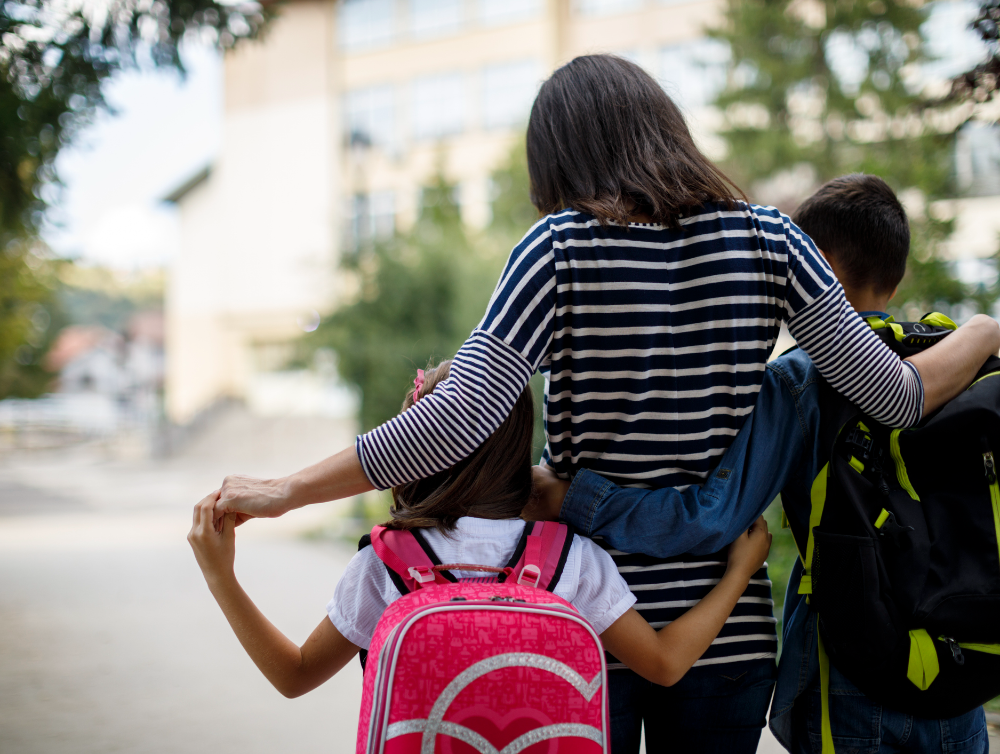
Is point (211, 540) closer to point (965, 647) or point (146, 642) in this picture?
point (965, 647)

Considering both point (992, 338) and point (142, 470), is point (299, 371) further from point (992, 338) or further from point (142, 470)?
point (142, 470)

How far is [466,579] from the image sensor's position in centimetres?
139

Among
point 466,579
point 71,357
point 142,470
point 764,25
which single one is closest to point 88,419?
point 142,470

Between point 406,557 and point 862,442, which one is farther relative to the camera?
point 862,442

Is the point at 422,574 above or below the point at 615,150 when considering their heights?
below

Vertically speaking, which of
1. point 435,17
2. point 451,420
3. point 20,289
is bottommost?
point 451,420

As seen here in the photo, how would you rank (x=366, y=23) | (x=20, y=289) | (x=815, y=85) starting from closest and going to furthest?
(x=20, y=289), (x=815, y=85), (x=366, y=23)

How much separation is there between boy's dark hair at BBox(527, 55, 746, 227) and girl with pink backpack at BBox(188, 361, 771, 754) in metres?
0.38

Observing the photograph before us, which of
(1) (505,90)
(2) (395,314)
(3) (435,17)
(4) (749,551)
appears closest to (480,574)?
(4) (749,551)

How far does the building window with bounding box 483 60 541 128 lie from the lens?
87.6ft

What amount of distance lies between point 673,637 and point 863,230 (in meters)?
0.93

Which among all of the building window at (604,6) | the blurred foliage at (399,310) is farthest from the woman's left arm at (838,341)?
the building window at (604,6)

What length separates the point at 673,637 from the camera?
1453 mm

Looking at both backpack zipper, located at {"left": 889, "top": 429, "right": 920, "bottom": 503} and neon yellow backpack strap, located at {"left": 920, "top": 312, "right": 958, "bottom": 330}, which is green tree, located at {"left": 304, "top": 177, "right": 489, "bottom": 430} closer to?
neon yellow backpack strap, located at {"left": 920, "top": 312, "right": 958, "bottom": 330}
